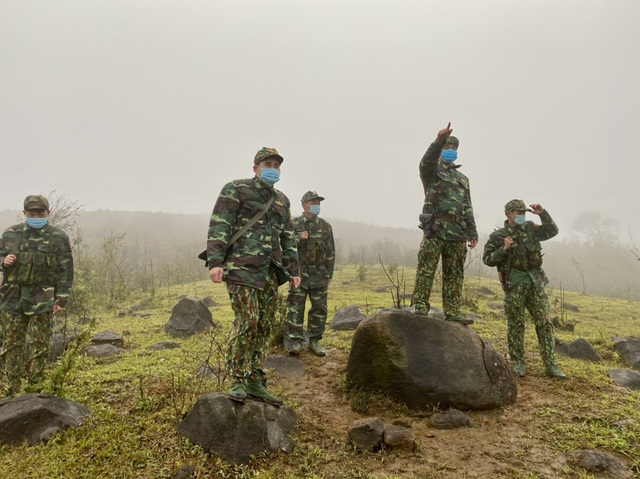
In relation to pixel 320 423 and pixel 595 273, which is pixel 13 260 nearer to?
pixel 320 423

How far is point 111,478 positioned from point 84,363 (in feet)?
12.3

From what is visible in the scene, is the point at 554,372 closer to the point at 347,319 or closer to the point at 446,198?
the point at 446,198

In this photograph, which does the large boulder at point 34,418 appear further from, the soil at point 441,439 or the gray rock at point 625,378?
the gray rock at point 625,378

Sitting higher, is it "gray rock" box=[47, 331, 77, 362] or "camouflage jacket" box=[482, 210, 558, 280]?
"camouflage jacket" box=[482, 210, 558, 280]

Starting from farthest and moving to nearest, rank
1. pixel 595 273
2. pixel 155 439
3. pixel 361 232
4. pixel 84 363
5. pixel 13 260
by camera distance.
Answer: pixel 361 232 < pixel 595 273 < pixel 84 363 < pixel 13 260 < pixel 155 439

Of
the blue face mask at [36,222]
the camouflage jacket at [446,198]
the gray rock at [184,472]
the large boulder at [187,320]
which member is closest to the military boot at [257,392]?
the gray rock at [184,472]

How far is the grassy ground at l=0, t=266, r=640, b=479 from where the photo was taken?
→ 3.23 metres

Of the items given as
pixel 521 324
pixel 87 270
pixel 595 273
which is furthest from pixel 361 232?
pixel 521 324

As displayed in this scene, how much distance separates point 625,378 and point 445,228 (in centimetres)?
360

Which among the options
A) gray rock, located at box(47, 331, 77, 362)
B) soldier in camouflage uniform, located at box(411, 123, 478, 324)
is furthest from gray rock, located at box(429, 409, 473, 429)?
gray rock, located at box(47, 331, 77, 362)

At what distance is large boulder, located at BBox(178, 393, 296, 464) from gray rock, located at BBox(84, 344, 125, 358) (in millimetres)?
4056

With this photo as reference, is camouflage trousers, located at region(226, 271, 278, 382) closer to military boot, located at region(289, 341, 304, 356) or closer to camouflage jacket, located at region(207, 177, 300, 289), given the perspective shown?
camouflage jacket, located at region(207, 177, 300, 289)

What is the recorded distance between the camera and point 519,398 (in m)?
4.79

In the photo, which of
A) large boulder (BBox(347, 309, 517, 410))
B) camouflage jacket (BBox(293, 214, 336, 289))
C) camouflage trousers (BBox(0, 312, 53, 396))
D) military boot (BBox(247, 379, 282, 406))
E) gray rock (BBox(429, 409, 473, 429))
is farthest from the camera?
camouflage jacket (BBox(293, 214, 336, 289))
